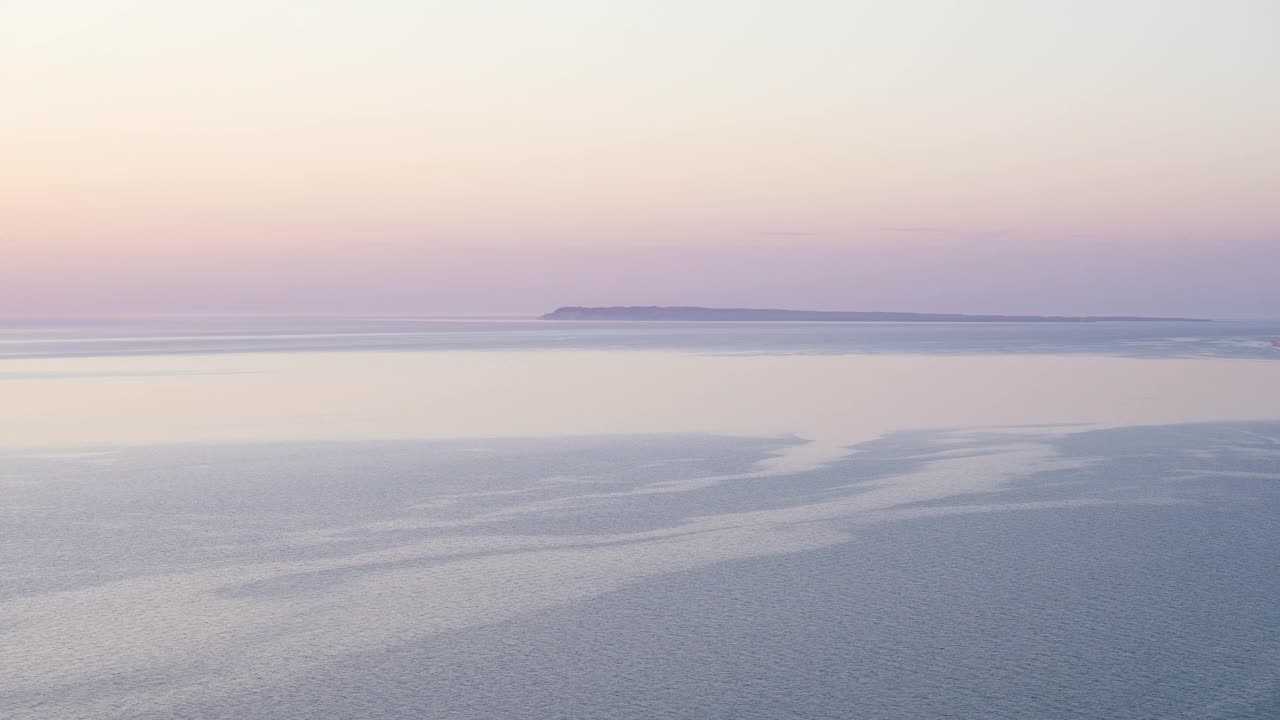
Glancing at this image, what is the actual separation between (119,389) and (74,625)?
17155 mm

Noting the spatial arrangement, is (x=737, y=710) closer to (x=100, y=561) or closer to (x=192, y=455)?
(x=100, y=561)

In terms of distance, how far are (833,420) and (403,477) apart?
6.80m

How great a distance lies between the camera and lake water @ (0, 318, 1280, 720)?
4.70 metres

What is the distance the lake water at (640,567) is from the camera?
15.4 ft

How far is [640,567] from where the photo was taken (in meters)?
6.79

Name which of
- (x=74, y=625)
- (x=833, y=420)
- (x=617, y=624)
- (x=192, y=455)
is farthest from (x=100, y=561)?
(x=833, y=420)

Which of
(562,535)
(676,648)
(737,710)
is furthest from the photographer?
(562,535)

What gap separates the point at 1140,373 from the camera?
26141 mm

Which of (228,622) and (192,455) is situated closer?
(228,622)

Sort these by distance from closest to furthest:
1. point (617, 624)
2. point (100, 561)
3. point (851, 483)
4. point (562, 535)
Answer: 1. point (617, 624)
2. point (100, 561)
3. point (562, 535)
4. point (851, 483)

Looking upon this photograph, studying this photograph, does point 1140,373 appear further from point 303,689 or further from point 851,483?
point 303,689

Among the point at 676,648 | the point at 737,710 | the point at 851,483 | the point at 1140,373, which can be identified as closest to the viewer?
the point at 737,710

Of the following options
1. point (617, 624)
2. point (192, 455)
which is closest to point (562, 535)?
point (617, 624)

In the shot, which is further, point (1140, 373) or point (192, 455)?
point (1140, 373)
